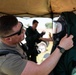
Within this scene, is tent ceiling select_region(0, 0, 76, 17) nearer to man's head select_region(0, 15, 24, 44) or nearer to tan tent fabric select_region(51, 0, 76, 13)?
tan tent fabric select_region(51, 0, 76, 13)

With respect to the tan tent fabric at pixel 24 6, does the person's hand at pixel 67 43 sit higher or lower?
higher

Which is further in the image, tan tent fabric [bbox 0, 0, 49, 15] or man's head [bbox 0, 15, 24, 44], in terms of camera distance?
tan tent fabric [bbox 0, 0, 49, 15]

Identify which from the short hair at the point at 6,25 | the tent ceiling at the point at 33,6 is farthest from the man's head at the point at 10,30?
the tent ceiling at the point at 33,6

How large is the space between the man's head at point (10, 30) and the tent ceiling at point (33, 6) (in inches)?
51.2

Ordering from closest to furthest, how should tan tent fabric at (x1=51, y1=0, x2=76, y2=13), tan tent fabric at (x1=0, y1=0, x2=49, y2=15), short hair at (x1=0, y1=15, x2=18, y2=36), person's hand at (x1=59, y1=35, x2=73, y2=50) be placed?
person's hand at (x1=59, y1=35, x2=73, y2=50)
short hair at (x1=0, y1=15, x2=18, y2=36)
tan tent fabric at (x1=51, y1=0, x2=76, y2=13)
tan tent fabric at (x1=0, y1=0, x2=49, y2=15)

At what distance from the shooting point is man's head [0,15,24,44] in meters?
1.72

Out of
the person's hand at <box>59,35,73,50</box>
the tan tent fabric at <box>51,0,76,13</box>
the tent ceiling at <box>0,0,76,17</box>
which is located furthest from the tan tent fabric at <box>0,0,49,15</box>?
the person's hand at <box>59,35,73,50</box>

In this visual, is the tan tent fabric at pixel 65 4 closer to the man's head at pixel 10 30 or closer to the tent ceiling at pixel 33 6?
the tent ceiling at pixel 33 6

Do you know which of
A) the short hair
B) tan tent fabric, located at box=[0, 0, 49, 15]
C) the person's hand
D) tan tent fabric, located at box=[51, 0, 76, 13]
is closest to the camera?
the person's hand

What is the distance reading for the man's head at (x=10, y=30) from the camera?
5.65 ft

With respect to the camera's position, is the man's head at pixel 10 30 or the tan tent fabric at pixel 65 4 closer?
the man's head at pixel 10 30

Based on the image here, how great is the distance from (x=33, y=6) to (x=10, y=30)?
5.35ft

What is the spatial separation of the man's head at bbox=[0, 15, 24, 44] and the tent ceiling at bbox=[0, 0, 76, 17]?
4.27 feet

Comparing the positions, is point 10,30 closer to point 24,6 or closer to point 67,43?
point 67,43
